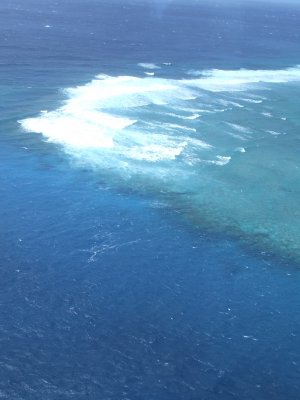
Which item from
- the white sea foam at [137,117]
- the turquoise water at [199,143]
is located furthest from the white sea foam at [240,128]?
the turquoise water at [199,143]

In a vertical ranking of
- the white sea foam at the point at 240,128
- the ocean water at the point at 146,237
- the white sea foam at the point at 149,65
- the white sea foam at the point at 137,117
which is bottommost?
the ocean water at the point at 146,237

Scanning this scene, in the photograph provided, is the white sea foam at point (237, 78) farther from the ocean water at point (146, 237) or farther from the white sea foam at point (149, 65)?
the white sea foam at point (149, 65)

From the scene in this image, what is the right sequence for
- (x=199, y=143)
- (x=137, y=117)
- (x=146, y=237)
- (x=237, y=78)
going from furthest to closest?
1. (x=237, y=78)
2. (x=137, y=117)
3. (x=199, y=143)
4. (x=146, y=237)

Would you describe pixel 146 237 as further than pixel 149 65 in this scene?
No

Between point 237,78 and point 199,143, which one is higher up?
point 237,78

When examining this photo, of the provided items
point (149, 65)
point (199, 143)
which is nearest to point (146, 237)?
point (199, 143)

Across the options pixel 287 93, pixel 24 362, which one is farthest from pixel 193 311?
pixel 287 93

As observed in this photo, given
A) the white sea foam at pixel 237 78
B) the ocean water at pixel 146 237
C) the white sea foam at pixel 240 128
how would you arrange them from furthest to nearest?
the white sea foam at pixel 237 78, the white sea foam at pixel 240 128, the ocean water at pixel 146 237

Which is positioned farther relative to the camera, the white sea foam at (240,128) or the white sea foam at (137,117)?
the white sea foam at (240,128)

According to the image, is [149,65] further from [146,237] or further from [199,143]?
[146,237]
